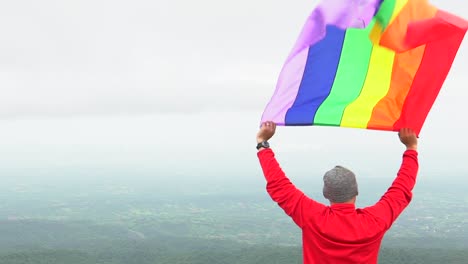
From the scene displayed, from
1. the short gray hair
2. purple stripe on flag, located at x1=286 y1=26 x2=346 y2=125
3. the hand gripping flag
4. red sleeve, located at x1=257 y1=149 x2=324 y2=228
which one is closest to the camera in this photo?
the short gray hair

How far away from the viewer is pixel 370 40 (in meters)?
6.96

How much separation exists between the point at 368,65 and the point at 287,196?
344 centimetres

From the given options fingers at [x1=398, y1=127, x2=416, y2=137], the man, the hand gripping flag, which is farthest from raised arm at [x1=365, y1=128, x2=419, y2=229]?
the hand gripping flag

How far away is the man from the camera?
445 centimetres

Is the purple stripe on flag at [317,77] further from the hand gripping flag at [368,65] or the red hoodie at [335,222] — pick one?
the red hoodie at [335,222]

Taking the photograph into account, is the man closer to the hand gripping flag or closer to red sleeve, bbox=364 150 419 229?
red sleeve, bbox=364 150 419 229

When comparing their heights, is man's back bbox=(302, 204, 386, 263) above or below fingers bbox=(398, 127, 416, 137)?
below

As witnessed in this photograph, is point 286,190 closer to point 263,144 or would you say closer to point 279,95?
point 263,144

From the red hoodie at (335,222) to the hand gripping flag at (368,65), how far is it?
175cm

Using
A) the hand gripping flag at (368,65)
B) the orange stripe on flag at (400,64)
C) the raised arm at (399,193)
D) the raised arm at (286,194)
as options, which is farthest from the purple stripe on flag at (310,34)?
the raised arm at (399,193)

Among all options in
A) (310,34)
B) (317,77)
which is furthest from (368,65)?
(310,34)

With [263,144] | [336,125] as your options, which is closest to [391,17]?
[336,125]

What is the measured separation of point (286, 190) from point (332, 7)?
3030mm

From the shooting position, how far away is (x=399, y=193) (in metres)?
4.90
